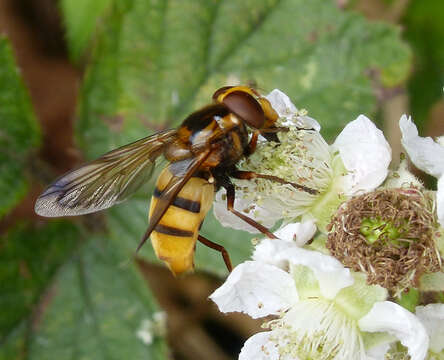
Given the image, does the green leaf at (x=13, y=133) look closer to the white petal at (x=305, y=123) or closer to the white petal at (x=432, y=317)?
the white petal at (x=305, y=123)

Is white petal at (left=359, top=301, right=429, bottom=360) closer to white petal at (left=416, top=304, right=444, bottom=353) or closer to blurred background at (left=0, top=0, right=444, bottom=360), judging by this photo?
white petal at (left=416, top=304, right=444, bottom=353)

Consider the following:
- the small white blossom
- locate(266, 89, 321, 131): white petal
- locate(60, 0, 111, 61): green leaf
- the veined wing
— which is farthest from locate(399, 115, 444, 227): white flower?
locate(60, 0, 111, 61): green leaf

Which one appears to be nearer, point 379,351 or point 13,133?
point 379,351

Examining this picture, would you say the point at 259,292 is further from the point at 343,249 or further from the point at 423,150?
the point at 423,150

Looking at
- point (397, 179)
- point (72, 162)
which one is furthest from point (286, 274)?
point (72, 162)

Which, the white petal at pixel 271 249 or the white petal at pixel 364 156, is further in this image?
the white petal at pixel 364 156

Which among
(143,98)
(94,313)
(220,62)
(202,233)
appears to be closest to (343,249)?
(202,233)

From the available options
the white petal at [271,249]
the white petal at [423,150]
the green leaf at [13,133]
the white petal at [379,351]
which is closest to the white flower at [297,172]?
the white petal at [423,150]
